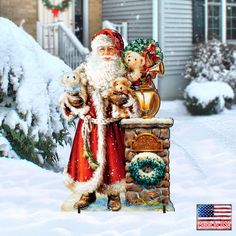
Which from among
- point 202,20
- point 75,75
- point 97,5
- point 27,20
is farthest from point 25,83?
point 202,20

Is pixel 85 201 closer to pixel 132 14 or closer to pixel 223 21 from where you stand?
pixel 132 14

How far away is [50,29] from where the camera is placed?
14773 millimetres

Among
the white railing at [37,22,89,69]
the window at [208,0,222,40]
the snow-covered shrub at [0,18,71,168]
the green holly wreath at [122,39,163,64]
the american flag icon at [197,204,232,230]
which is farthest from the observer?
the window at [208,0,222,40]

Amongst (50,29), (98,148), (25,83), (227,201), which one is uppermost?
(50,29)

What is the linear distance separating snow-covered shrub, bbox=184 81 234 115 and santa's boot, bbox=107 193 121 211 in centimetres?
990

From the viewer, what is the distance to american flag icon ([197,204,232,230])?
527 cm

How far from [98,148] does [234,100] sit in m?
12.5

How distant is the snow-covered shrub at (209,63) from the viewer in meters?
16.6

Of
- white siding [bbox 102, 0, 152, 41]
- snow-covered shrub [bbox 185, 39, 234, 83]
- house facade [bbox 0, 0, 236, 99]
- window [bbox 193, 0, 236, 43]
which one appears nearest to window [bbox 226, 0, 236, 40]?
window [bbox 193, 0, 236, 43]

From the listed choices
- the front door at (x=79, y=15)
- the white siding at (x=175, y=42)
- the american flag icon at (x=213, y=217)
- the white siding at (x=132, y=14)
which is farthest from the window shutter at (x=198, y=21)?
the american flag icon at (x=213, y=217)

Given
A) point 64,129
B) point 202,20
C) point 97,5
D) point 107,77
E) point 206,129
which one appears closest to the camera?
point 107,77

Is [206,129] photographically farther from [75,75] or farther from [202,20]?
[75,75]

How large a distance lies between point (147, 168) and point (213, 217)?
69 centimetres

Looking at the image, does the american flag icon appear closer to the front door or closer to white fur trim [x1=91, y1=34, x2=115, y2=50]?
white fur trim [x1=91, y1=34, x2=115, y2=50]
